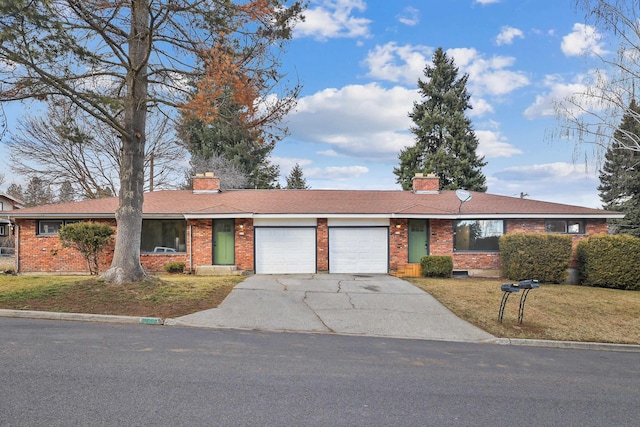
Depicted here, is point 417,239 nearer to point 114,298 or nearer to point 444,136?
point 114,298

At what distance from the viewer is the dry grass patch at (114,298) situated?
8305mm

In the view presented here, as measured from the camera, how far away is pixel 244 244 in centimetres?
1591

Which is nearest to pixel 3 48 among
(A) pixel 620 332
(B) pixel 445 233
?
(A) pixel 620 332

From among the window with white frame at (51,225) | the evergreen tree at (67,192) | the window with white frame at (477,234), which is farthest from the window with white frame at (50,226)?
the window with white frame at (477,234)

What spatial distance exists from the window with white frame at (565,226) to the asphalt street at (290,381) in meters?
10.3

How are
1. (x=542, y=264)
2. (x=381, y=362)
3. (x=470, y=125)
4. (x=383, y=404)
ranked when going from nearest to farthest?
(x=383, y=404) < (x=381, y=362) < (x=542, y=264) < (x=470, y=125)

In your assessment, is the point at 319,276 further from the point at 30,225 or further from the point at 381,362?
the point at 30,225

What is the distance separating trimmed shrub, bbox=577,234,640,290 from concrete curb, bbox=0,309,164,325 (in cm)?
1436

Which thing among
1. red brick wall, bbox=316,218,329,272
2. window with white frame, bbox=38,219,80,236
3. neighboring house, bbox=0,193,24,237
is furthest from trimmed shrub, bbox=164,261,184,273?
neighboring house, bbox=0,193,24,237

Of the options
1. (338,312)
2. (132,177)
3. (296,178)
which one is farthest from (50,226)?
(296,178)

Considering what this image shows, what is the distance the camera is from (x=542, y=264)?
46.3 ft

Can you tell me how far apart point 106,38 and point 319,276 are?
31.9 feet

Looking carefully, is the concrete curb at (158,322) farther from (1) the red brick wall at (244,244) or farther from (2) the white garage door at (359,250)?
(2) the white garage door at (359,250)

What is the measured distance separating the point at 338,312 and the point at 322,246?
7.11m
